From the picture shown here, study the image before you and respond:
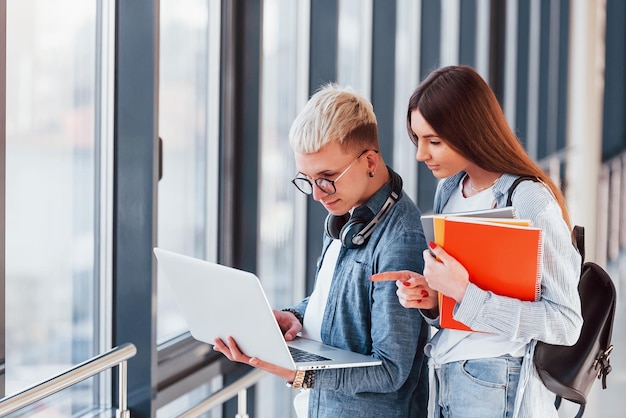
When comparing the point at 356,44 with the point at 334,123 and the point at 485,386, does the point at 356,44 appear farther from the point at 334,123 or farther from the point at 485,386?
the point at 485,386

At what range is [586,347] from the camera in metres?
1.58

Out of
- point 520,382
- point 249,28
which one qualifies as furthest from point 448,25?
point 520,382

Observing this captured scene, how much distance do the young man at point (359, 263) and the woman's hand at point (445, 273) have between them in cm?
7

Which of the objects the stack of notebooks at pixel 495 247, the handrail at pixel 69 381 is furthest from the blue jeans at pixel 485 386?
the handrail at pixel 69 381

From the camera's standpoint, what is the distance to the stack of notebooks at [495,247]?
1.33m

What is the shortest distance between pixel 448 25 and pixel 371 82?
1450 millimetres

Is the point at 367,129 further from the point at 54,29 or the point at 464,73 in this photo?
the point at 54,29

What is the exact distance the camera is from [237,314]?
1.37m

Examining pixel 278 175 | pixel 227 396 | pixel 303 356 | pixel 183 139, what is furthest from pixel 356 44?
pixel 303 356

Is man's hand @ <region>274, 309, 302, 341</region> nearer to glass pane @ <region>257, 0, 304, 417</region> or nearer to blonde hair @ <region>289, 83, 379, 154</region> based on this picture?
blonde hair @ <region>289, 83, 379, 154</region>

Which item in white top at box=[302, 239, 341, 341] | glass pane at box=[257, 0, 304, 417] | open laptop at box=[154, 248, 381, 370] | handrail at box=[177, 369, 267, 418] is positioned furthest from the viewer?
glass pane at box=[257, 0, 304, 417]

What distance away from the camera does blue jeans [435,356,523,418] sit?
4.86 ft

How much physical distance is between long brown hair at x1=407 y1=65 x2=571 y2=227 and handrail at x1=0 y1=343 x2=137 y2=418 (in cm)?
81

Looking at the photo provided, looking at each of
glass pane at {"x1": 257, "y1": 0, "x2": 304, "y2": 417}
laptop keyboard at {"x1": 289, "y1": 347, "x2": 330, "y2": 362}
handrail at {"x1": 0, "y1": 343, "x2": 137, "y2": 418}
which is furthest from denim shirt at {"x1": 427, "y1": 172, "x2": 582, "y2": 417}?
glass pane at {"x1": 257, "y1": 0, "x2": 304, "y2": 417}
